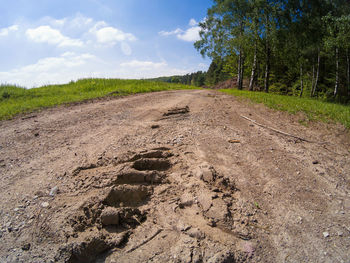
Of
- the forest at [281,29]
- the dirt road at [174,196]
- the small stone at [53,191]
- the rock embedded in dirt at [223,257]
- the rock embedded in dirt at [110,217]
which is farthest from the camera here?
the forest at [281,29]

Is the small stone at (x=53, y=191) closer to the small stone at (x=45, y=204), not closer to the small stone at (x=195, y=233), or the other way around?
the small stone at (x=45, y=204)

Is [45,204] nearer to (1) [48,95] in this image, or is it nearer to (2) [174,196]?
(2) [174,196]

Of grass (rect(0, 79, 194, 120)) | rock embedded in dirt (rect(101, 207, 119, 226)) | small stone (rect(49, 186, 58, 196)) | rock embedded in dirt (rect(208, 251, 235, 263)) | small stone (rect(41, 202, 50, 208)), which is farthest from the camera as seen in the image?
grass (rect(0, 79, 194, 120))

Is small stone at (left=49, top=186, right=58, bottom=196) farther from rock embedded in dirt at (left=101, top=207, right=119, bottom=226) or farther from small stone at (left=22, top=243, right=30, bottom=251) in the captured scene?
rock embedded in dirt at (left=101, top=207, right=119, bottom=226)

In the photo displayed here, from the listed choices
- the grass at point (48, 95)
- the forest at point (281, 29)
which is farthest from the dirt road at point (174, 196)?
the forest at point (281, 29)

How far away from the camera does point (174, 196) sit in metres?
2.47

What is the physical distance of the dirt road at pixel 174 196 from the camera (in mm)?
1873

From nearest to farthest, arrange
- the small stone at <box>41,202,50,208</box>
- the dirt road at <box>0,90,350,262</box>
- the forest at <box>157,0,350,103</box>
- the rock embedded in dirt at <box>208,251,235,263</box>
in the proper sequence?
the rock embedded in dirt at <box>208,251,235,263</box> → the dirt road at <box>0,90,350,262</box> → the small stone at <box>41,202,50,208</box> → the forest at <box>157,0,350,103</box>

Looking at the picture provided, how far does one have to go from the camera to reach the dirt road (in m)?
1.87

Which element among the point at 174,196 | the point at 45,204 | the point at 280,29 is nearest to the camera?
the point at 45,204

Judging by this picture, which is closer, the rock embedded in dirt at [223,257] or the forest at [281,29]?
the rock embedded in dirt at [223,257]

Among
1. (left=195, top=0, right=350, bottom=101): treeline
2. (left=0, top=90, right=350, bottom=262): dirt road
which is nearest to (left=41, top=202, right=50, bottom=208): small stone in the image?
(left=0, top=90, right=350, bottom=262): dirt road

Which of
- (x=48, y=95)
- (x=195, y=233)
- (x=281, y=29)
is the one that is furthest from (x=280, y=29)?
(x=195, y=233)

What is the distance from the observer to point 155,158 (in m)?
3.19
